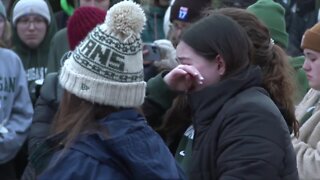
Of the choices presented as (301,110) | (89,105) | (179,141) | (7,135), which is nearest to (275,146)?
(89,105)

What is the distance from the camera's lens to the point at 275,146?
287 cm

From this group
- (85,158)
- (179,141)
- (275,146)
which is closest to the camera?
(85,158)

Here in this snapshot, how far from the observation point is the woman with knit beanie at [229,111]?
112 inches

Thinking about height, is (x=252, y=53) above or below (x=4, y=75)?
above

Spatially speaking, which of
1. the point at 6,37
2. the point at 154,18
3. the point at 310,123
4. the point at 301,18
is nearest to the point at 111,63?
the point at 310,123

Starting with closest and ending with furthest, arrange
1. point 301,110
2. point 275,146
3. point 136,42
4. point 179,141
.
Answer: point 136,42 → point 275,146 → point 179,141 → point 301,110

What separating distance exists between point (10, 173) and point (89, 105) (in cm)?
281

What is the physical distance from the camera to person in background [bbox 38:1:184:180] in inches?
95.7

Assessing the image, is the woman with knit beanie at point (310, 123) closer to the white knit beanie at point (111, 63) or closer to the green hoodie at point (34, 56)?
the white knit beanie at point (111, 63)

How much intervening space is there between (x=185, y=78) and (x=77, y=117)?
28.2 inches

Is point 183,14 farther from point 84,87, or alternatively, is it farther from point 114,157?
point 114,157

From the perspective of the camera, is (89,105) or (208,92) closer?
(89,105)

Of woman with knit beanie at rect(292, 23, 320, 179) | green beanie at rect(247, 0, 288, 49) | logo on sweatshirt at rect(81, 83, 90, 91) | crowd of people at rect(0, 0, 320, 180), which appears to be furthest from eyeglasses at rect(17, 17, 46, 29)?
logo on sweatshirt at rect(81, 83, 90, 91)

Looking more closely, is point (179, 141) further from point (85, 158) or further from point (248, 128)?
point (85, 158)
